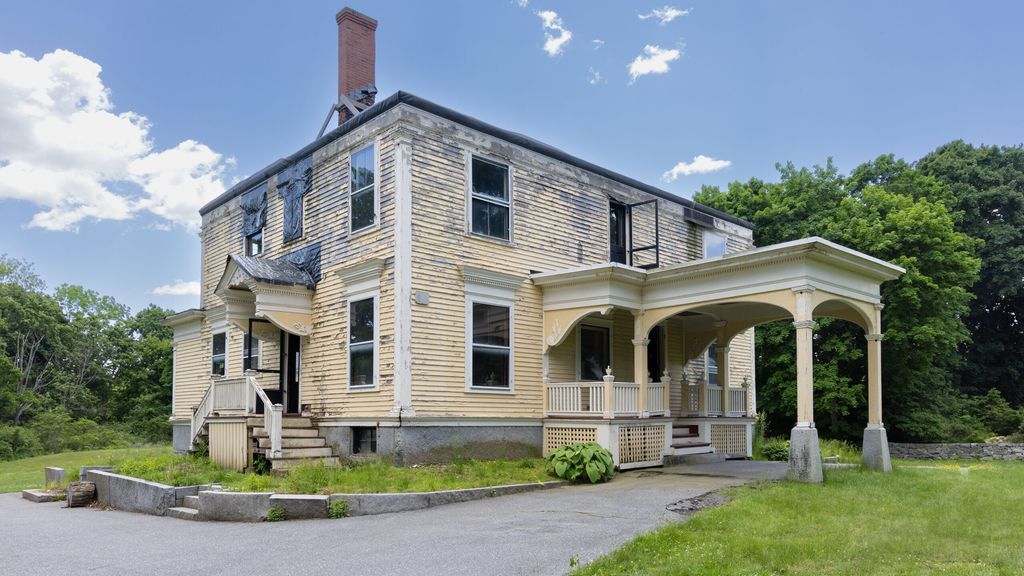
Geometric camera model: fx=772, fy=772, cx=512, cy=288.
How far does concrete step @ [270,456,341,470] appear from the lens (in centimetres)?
1330

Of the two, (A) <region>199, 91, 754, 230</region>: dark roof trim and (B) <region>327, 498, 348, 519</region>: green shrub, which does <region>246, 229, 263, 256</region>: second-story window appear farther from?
(B) <region>327, 498, 348, 519</region>: green shrub

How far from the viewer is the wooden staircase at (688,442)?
16.6 meters

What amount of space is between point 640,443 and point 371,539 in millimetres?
7596

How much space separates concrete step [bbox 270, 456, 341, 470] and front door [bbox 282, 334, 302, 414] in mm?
2563

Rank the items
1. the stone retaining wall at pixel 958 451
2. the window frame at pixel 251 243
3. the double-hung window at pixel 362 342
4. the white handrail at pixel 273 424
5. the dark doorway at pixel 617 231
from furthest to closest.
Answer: the stone retaining wall at pixel 958 451 → the window frame at pixel 251 243 → the dark doorway at pixel 617 231 → the double-hung window at pixel 362 342 → the white handrail at pixel 273 424

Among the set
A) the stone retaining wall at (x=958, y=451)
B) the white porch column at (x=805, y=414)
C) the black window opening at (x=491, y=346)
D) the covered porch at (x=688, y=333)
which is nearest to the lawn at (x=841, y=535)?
the white porch column at (x=805, y=414)

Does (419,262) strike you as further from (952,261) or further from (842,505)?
(952,261)

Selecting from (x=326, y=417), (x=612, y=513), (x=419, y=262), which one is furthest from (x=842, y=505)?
(x=326, y=417)

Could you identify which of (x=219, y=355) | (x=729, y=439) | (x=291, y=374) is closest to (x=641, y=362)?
(x=729, y=439)

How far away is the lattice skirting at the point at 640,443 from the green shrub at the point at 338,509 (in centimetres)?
588

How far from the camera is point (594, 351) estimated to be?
1700 centimetres

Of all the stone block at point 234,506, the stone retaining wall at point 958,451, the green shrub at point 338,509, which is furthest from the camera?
the stone retaining wall at point 958,451

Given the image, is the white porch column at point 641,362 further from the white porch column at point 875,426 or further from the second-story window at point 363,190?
the second-story window at point 363,190

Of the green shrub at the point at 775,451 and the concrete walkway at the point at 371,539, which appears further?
the green shrub at the point at 775,451
